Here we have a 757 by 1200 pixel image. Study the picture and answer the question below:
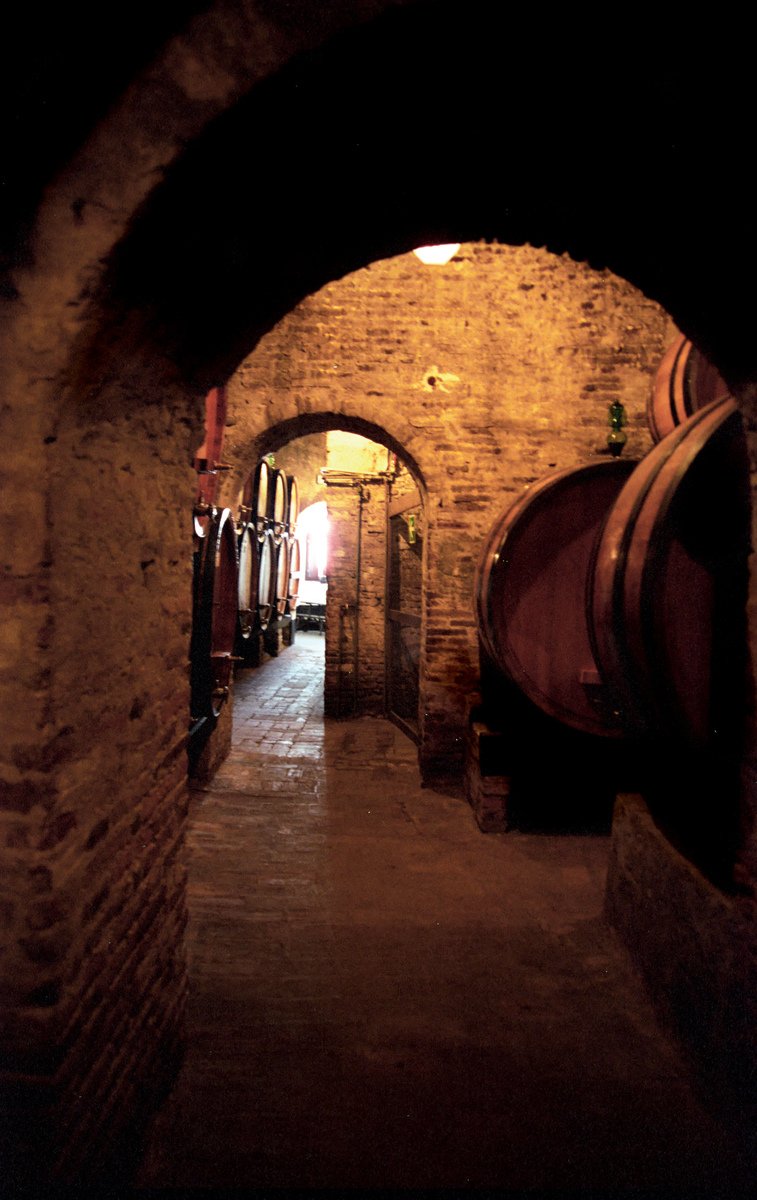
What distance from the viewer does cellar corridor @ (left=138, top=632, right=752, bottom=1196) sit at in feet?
5.98

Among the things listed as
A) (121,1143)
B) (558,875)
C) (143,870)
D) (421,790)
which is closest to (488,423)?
(421,790)

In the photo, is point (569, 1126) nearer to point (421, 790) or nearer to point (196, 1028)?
point (196, 1028)

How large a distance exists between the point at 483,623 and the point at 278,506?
5198 mm

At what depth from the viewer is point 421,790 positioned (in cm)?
→ 504

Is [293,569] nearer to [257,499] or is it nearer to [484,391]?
[257,499]

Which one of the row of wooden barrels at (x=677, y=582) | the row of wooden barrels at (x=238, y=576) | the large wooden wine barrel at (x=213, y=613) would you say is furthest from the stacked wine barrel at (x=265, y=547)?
the row of wooden barrels at (x=677, y=582)

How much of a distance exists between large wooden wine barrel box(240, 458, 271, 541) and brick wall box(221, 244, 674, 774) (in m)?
2.01

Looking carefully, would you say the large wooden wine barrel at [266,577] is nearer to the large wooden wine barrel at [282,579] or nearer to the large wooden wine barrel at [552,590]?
the large wooden wine barrel at [282,579]

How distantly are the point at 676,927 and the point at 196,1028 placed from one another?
188 cm

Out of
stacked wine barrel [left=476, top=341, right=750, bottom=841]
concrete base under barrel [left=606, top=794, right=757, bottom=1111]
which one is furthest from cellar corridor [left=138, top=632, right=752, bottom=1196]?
stacked wine barrel [left=476, top=341, right=750, bottom=841]

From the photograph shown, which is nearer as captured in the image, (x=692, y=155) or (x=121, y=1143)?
(x=692, y=155)

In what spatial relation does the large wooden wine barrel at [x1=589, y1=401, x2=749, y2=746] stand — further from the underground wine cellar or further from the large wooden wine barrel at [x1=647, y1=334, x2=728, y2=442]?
the large wooden wine barrel at [x1=647, y1=334, x2=728, y2=442]

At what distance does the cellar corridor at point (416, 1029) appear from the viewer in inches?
71.8

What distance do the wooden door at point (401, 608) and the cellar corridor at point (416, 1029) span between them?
Answer: 3.15m
